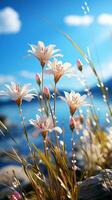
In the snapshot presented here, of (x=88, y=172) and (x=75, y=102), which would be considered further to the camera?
(x=88, y=172)

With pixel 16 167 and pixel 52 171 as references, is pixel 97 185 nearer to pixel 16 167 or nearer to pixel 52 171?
pixel 52 171

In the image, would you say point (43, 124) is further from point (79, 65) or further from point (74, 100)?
point (79, 65)

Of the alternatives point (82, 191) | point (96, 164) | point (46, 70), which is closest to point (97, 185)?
point (82, 191)

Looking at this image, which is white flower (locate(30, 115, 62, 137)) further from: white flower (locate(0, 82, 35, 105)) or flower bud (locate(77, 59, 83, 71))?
flower bud (locate(77, 59, 83, 71))

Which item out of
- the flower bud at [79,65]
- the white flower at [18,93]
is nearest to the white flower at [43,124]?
the white flower at [18,93]

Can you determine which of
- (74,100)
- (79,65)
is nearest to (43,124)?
(74,100)

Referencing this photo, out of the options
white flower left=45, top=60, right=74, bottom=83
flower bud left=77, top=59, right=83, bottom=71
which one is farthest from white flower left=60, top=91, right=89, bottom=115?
flower bud left=77, top=59, right=83, bottom=71
